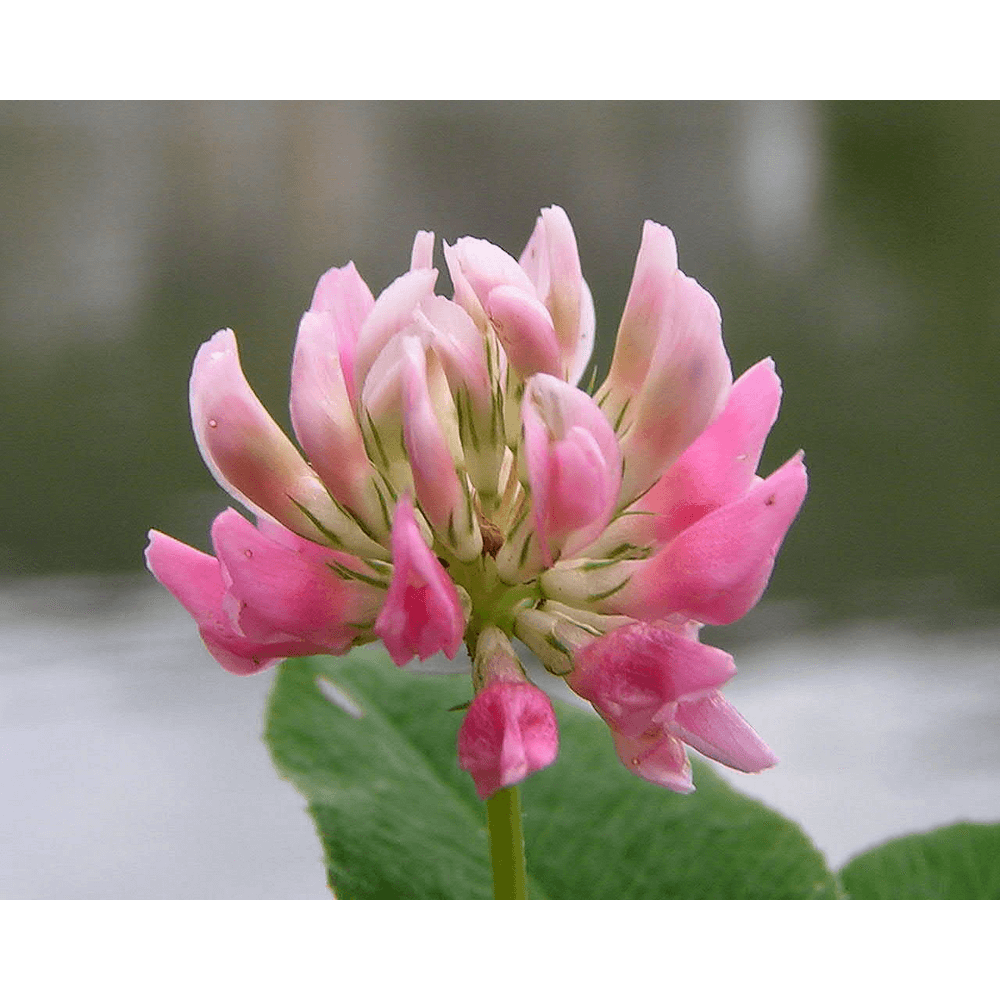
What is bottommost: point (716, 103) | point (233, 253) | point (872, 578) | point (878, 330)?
point (872, 578)

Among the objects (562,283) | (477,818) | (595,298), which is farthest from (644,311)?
(595,298)

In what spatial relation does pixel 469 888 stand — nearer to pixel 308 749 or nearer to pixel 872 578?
pixel 308 749

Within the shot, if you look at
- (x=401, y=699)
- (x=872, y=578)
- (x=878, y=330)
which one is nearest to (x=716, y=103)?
(x=878, y=330)

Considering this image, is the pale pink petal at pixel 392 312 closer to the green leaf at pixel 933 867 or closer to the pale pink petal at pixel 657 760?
the pale pink petal at pixel 657 760

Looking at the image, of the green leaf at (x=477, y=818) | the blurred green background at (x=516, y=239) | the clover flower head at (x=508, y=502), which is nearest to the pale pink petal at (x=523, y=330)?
the clover flower head at (x=508, y=502)

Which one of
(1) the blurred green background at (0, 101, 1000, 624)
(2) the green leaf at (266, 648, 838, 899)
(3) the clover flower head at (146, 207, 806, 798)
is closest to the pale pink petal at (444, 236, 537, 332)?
(3) the clover flower head at (146, 207, 806, 798)

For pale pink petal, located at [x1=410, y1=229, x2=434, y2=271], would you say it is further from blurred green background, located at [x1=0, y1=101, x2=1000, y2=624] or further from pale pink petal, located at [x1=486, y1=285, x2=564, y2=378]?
blurred green background, located at [x1=0, y1=101, x2=1000, y2=624]

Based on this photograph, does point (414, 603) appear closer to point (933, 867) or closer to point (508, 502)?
point (508, 502)

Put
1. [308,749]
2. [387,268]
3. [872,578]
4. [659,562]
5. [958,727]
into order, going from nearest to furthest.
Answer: [659,562] → [308,749] → [958,727] → [872,578] → [387,268]
